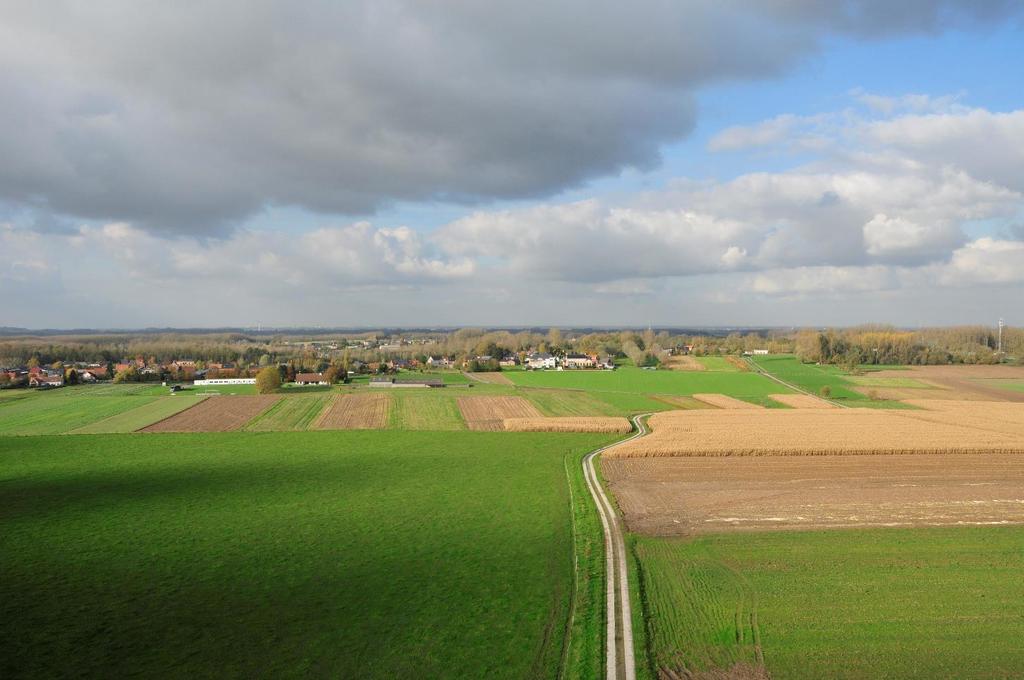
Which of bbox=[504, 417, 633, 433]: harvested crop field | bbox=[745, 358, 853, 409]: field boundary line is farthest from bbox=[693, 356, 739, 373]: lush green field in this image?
bbox=[504, 417, 633, 433]: harvested crop field

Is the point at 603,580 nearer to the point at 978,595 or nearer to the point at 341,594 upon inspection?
the point at 341,594

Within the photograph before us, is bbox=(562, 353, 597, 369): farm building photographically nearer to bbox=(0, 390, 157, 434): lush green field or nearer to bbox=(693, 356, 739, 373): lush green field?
bbox=(693, 356, 739, 373): lush green field

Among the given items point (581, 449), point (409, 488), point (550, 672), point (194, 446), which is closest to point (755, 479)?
point (581, 449)

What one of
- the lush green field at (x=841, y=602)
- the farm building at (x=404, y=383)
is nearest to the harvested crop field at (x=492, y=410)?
the farm building at (x=404, y=383)

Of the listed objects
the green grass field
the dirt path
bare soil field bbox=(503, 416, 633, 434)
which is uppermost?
the dirt path

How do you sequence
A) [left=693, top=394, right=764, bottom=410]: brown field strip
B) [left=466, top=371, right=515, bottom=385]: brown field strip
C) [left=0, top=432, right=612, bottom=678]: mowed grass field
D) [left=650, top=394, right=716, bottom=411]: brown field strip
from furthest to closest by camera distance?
[left=466, top=371, right=515, bottom=385]: brown field strip
[left=650, top=394, right=716, bottom=411]: brown field strip
[left=693, top=394, right=764, bottom=410]: brown field strip
[left=0, top=432, right=612, bottom=678]: mowed grass field

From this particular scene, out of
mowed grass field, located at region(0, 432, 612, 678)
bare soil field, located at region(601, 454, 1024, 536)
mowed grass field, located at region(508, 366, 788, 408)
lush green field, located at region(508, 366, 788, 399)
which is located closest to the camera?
mowed grass field, located at region(0, 432, 612, 678)
